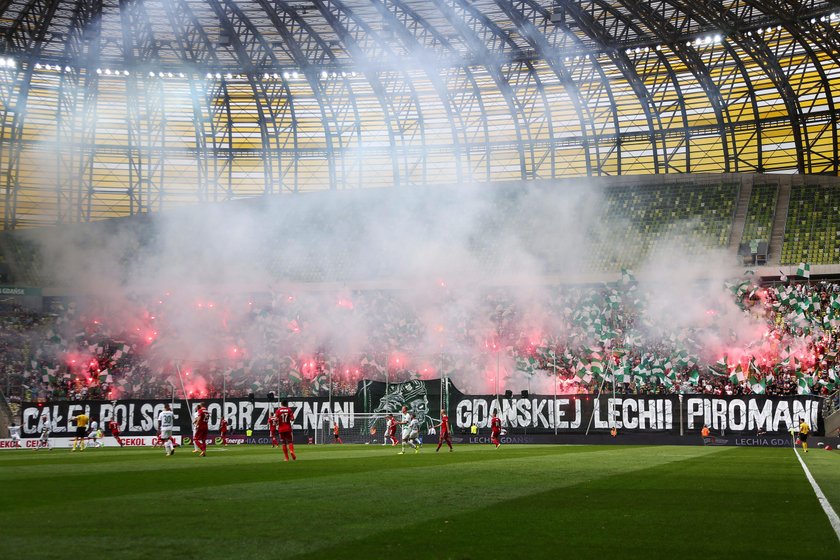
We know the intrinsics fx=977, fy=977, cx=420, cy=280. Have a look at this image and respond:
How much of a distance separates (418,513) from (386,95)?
42302 mm

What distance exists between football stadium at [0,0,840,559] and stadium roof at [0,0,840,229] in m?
0.22

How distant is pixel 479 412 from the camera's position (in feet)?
125

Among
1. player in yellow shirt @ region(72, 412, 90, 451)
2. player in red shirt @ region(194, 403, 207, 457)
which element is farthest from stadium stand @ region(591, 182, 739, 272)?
player in red shirt @ region(194, 403, 207, 457)

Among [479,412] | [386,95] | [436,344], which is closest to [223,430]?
[479,412]

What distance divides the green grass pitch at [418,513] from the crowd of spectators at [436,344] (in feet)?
68.0

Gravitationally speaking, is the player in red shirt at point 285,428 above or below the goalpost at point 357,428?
above

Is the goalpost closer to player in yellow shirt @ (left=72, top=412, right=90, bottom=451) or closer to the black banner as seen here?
the black banner

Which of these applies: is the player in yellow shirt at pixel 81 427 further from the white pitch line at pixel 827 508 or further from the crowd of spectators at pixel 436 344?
the white pitch line at pixel 827 508

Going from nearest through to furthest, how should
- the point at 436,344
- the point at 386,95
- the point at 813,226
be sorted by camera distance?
the point at 436,344, the point at 813,226, the point at 386,95

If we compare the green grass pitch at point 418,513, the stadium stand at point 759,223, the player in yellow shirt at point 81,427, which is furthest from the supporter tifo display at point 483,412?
the green grass pitch at point 418,513

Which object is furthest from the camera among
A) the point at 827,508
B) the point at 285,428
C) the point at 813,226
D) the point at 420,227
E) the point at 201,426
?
the point at 420,227

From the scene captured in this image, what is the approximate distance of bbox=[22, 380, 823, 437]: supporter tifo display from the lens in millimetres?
35425

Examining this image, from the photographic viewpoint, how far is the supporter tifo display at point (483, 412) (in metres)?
35.4

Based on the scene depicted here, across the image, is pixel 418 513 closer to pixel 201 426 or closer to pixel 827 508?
pixel 827 508
